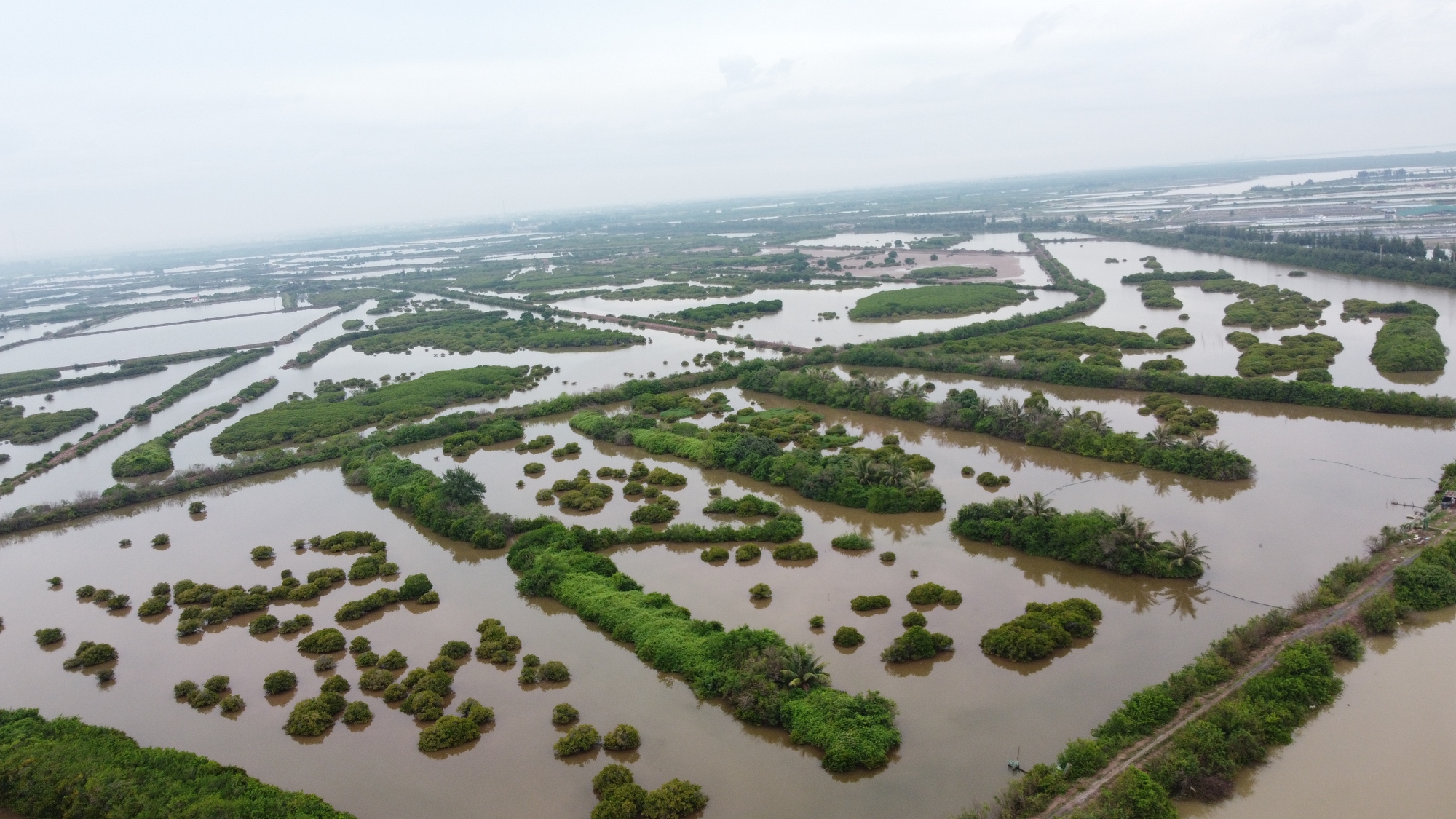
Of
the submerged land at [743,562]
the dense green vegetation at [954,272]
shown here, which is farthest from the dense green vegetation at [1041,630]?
the dense green vegetation at [954,272]

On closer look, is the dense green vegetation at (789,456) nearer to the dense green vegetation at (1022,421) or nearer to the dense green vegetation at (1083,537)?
the dense green vegetation at (1083,537)

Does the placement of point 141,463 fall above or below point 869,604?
above

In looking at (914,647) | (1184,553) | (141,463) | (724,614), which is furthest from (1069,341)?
(141,463)

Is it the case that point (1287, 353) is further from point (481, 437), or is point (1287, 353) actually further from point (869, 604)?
point (481, 437)

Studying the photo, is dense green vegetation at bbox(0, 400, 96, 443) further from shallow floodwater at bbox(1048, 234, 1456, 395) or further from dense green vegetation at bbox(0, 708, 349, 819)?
shallow floodwater at bbox(1048, 234, 1456, 395)

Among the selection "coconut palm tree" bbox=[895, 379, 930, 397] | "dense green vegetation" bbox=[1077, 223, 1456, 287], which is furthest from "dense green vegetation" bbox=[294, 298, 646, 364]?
"dense green vegetation" bbox=[1077, 223, 1456, 287]

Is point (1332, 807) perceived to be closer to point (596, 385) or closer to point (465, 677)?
point (465, 677)
